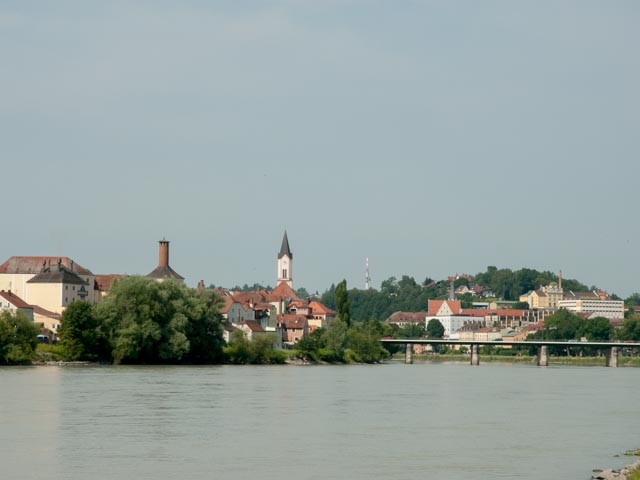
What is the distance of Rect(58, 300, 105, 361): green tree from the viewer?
79375 mm

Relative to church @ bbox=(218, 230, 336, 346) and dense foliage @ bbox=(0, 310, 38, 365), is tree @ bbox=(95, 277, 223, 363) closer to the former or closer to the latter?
dense foliage @ bbox=(0, 310, 38, 365)

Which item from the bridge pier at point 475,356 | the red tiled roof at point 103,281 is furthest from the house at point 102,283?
the bridge pier at point 475,356

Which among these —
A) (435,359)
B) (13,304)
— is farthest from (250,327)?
(435,359)

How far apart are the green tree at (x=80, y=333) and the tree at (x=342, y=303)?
3769 centimetres

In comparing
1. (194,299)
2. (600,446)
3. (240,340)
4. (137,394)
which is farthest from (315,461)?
(240,340)

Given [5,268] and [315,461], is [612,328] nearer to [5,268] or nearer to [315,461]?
[5,268]

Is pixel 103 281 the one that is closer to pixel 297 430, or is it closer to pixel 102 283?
pixel 102 283

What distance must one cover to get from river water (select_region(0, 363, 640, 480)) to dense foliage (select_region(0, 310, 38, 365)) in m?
14.3

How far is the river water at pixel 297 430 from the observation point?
92.4 feet

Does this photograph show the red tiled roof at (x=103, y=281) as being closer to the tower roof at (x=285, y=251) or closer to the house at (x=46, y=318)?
the house at (x=46, y=318)

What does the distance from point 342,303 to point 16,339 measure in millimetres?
44221

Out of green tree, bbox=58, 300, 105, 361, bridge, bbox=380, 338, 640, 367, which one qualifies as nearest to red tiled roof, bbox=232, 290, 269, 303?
bridge, bbox=380, 338, 640, 367

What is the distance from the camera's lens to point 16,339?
76.4 m

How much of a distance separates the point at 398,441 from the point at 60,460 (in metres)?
9.64
